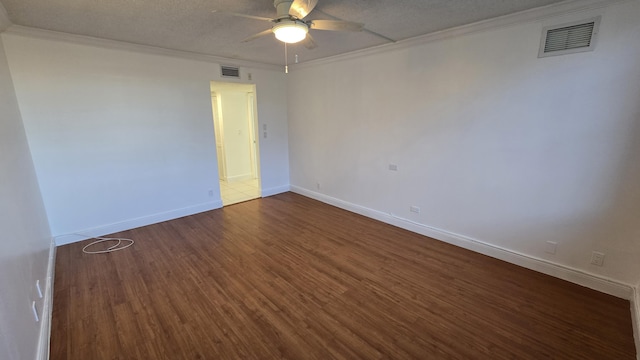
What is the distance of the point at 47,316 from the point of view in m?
2.06

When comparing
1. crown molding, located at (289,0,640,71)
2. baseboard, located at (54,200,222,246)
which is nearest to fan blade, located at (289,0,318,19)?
crown molding, located at (289,0,640,71)

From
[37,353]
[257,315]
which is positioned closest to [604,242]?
[257,315]

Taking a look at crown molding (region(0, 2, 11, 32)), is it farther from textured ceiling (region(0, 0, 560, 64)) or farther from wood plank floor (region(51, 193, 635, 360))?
wood plank floor (region(51, 193, 635, 360))

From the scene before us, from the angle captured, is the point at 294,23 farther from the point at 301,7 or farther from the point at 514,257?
the point at 514,257

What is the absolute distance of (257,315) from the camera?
7.18ft

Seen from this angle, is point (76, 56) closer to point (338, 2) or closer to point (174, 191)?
point (174, 191)

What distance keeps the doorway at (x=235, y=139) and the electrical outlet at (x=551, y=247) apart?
4.77 m

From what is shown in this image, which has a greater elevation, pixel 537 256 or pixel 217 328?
pixel 537 256

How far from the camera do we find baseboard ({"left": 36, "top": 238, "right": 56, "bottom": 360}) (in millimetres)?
1747

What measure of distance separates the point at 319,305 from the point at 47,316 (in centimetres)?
215

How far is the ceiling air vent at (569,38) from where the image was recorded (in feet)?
7.30

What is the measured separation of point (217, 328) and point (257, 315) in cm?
31

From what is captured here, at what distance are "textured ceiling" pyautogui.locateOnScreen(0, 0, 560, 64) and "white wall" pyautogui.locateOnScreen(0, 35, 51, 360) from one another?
2.52ft

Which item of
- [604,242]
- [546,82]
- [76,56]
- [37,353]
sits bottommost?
[37,353]
